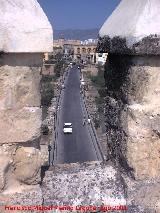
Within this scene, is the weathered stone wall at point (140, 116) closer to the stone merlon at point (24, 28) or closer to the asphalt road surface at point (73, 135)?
the stone merlon at point (24, 28)

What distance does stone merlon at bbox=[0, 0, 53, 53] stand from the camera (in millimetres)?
2467

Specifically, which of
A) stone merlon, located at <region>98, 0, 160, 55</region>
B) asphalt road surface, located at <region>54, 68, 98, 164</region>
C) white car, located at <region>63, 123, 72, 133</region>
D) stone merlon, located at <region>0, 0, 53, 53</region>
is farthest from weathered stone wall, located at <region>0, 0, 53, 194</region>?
white car, located at <region>63, 123, 72, 133</region>

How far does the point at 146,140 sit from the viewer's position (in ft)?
9.18

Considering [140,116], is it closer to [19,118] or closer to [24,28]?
[19,118]

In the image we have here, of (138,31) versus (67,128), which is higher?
(138,31)

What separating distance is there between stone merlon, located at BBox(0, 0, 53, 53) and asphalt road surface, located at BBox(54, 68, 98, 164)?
1899 centimetres

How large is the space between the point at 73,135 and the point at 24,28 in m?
29.7

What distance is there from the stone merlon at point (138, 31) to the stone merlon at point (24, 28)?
489 millimetres

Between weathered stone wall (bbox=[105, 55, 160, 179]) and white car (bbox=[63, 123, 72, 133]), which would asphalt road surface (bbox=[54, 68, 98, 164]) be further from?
weathered stone wall (bbox=[105, 55, 160, 179])

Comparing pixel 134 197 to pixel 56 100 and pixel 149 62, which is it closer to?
pixel 149 62

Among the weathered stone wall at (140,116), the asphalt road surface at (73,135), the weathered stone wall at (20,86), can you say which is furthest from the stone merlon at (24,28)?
the asphalt road surface at (73,135)

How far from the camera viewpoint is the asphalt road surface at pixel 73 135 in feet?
81.9

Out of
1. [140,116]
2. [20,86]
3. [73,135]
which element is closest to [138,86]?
[140,116]

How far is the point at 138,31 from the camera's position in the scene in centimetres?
264
